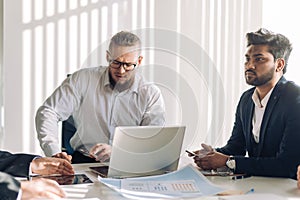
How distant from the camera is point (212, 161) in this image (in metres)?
1.69

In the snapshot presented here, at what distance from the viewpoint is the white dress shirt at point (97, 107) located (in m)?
2.15

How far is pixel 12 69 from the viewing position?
3.07 meters

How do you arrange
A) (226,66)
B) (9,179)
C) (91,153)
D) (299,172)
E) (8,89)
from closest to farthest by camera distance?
(9,179) → (299,172) → (91,153) → (8,89) → (226,66)

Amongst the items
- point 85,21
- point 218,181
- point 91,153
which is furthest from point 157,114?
point 85,21

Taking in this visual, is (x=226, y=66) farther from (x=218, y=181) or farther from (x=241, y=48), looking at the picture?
(x=218, y=181)

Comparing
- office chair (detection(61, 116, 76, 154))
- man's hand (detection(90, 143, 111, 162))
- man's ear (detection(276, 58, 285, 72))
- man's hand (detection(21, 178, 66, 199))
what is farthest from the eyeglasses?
man's hand (detection(21, 178, 66, 199))

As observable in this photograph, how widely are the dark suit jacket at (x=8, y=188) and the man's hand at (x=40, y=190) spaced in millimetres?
80

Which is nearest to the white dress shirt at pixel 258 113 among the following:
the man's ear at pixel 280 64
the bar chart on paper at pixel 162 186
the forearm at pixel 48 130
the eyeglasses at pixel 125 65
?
the man's ear at pixel 280 64

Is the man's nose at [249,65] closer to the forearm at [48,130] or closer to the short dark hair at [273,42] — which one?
the short dark hair at [273,42]

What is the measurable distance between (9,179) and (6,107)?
2138 millimetres

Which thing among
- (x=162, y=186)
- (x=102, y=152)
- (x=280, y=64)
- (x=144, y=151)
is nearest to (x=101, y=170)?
(x=102, y=152)

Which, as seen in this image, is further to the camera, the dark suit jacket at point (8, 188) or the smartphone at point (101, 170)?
the smartphone at point (101, 170)

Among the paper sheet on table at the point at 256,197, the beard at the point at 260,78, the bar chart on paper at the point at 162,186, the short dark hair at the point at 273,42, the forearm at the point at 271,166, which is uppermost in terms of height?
the short dark hair at the point at 273,42

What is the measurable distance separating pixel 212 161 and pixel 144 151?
331mm
